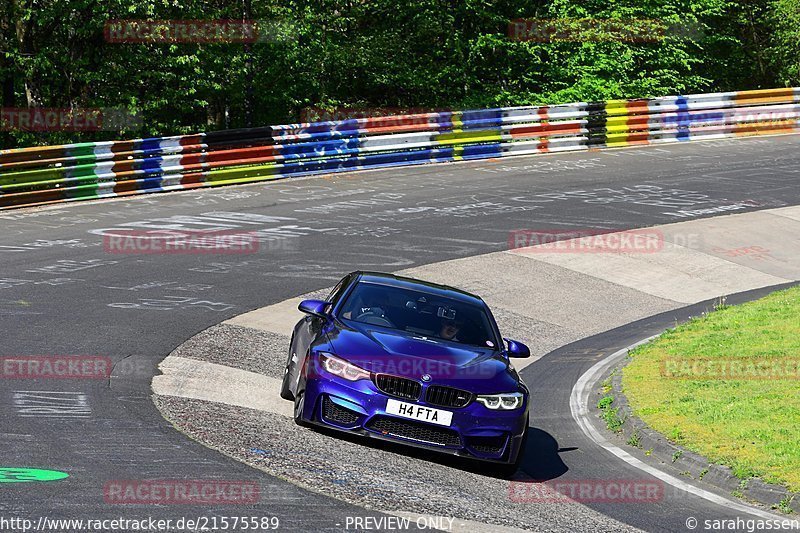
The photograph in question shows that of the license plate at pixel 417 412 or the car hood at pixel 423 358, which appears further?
the car hood at pixel 423 358

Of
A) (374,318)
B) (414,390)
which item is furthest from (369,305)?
(414,390)

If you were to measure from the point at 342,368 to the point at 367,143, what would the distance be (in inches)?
712

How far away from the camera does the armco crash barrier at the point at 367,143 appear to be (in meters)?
22.5

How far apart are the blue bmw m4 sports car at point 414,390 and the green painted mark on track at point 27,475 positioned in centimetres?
258

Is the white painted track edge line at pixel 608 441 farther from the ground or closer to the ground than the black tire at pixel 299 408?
closer to the ground

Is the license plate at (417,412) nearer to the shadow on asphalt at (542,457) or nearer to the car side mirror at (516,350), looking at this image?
the shadow on asphalt at (542,457)

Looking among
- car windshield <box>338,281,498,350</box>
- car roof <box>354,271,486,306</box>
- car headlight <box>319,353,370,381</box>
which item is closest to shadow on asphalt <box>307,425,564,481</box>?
car headlight <box>319,353,370,381</box>

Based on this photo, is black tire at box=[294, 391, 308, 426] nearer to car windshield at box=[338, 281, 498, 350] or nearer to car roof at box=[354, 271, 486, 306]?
car windshield at box=[338, 281, 498, 350]

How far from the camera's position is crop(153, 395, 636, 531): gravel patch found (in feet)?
27.2

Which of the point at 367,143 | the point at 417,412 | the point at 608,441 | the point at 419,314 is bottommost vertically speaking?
the point at 608,441

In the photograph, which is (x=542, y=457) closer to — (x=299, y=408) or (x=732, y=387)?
(x=299, y=408)

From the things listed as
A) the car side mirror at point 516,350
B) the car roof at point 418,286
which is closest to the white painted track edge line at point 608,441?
the car side mirror at point 516,350

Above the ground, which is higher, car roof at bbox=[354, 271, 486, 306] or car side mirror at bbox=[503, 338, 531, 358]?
car roof at bbox=[354, 271, 486, 306]

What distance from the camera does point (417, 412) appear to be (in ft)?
31.1
